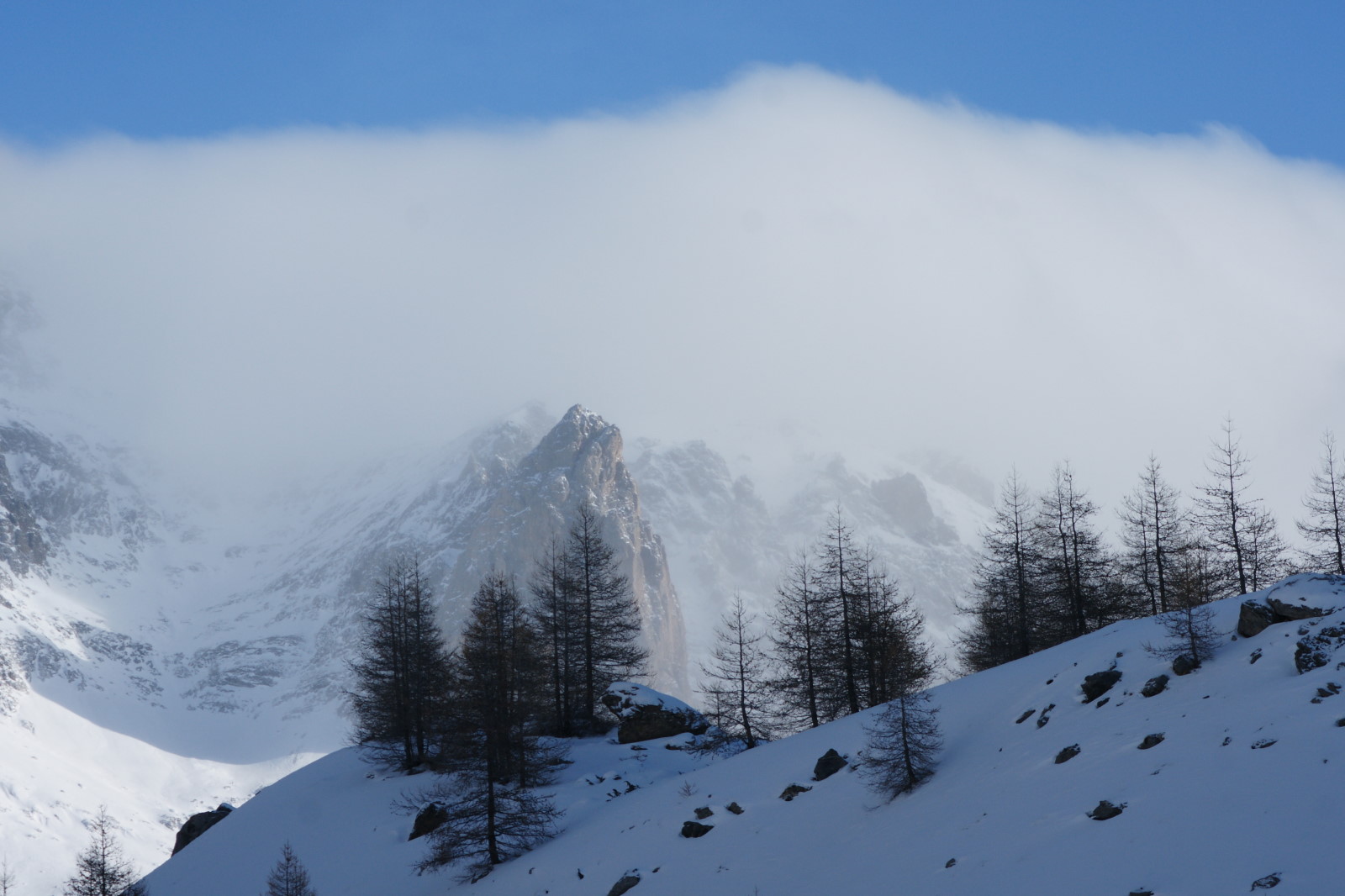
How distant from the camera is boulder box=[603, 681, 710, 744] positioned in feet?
114

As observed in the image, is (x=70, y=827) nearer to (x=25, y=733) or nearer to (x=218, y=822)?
(x=25, y=733)

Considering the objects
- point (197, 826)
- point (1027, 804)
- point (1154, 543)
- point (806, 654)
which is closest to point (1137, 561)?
point (1154, 543)

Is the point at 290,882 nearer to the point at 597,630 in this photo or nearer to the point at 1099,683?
the point at 597,630

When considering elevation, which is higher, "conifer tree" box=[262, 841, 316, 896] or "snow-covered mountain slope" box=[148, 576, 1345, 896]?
"snow-covered mountain slope" box=[148, 576, 1345, 896]

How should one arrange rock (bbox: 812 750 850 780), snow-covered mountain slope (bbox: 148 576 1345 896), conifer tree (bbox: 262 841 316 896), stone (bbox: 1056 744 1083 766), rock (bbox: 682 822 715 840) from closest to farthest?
1. snow-covered mountain slope (bbox: 148 576 1345 896)
2. stone (bbox: 1056 744 1083 766)
3. rock (bbox: 682 822 715 840)
4. rock (bbox: 812 750 850 780)
5. conifer tree (bbox: 262 841 316 896)

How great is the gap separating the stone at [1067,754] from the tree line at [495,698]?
1480 centimetres

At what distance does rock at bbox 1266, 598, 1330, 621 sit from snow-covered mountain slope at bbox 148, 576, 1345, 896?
20cm

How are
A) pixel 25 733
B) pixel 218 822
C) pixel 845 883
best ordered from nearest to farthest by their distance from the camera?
pixel 845 883, pixel 218 822, pixel 25 733

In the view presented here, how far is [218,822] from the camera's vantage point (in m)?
38.6

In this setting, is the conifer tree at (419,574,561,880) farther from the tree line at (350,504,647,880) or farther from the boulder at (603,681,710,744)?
the boulder at (603,681,710,744)

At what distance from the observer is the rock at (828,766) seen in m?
23.8

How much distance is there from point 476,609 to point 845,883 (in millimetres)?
25353

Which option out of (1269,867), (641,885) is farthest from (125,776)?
(1269,867)

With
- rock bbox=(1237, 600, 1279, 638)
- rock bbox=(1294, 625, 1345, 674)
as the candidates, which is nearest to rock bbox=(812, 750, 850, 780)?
rock bbox=(1237, 600, 1279, 638)
